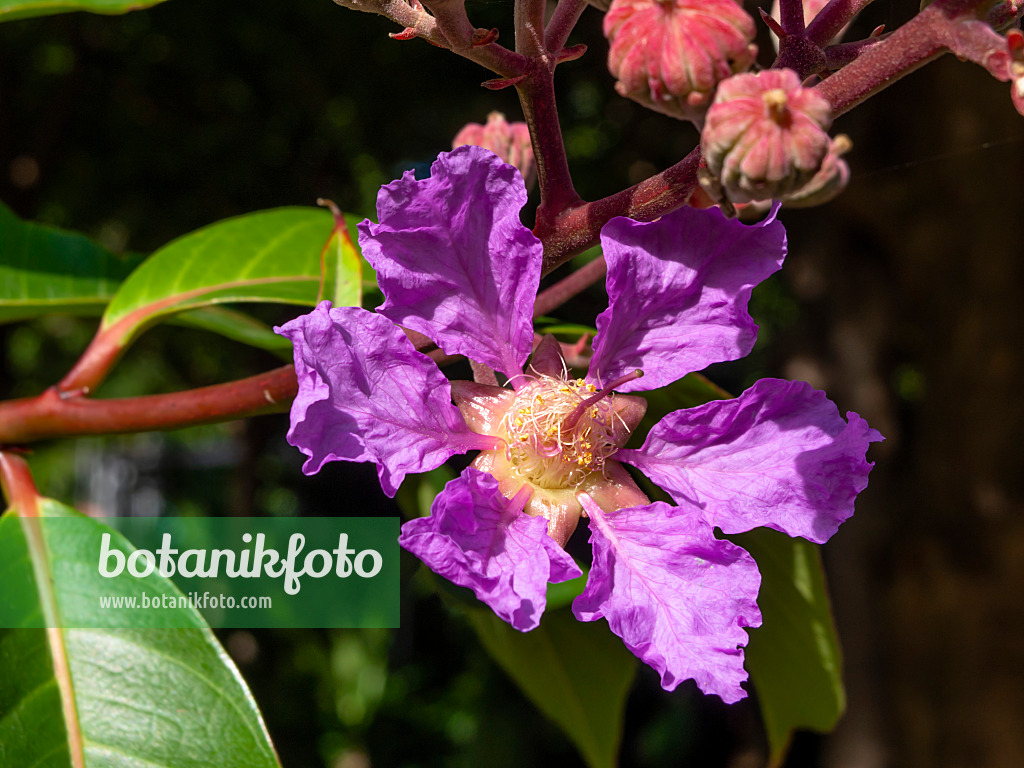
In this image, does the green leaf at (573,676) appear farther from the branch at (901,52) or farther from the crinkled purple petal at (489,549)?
the branch at (901,52)

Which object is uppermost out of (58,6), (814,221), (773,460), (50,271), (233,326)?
(814,221)

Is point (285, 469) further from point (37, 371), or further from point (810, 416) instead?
point (810, 416)

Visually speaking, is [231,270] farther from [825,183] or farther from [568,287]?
[825,183]

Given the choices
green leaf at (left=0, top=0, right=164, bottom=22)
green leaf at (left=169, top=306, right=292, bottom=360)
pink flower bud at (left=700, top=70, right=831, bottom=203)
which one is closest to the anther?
pink flower bud at (left=700, top=70, right=831, bottom=203)

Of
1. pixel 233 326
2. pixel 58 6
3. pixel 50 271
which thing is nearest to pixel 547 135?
pixel 58 6

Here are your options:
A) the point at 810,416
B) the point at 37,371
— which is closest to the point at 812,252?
the point at 810,416

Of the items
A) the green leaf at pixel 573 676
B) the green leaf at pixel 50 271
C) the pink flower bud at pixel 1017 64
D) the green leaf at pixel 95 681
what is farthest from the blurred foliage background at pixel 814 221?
the pink flower bud at pixel 1017 64

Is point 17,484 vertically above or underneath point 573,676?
above

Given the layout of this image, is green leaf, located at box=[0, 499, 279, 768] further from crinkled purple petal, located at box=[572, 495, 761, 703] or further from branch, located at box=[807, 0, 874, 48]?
branch, located at box=[807, 0, 874, 48]
